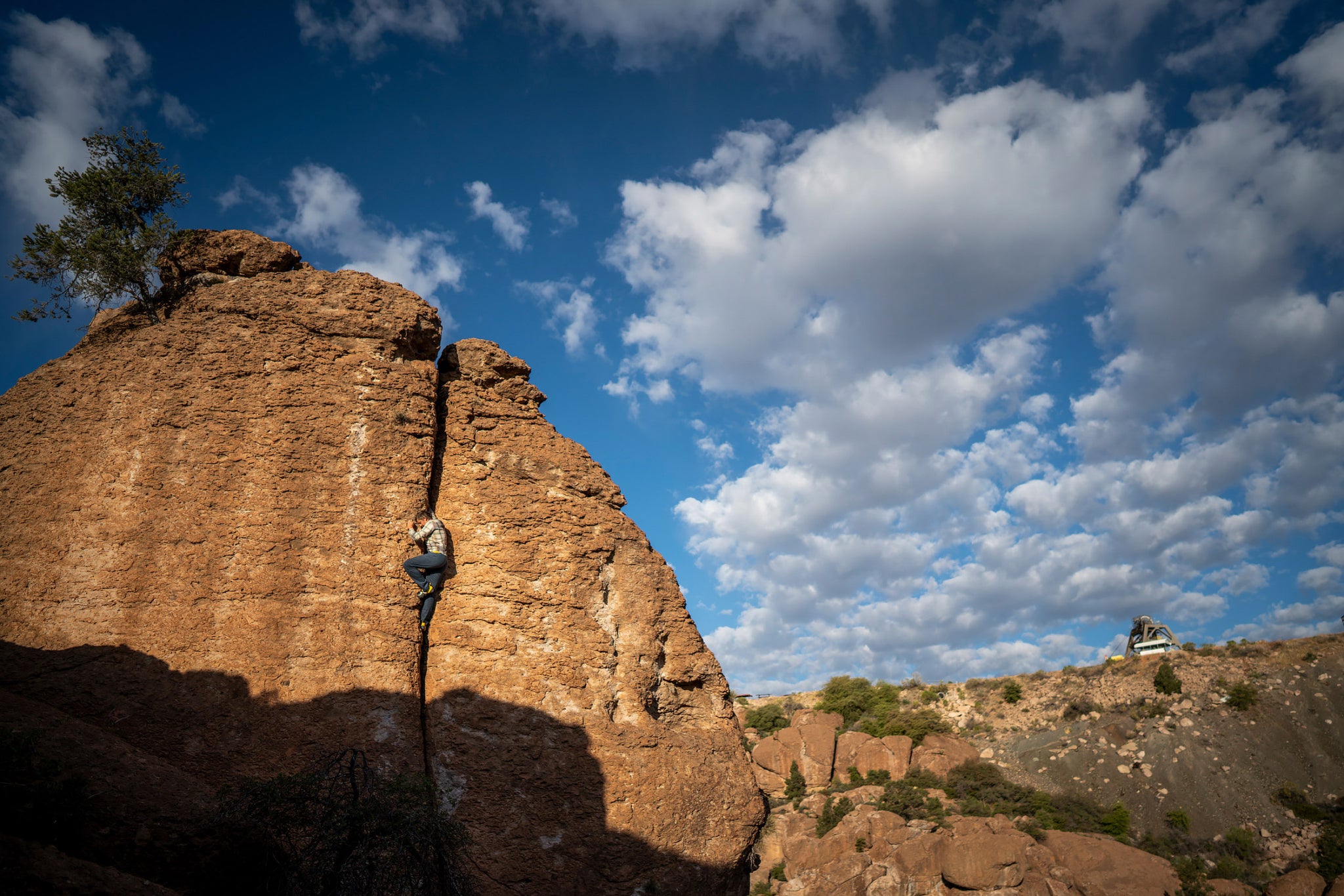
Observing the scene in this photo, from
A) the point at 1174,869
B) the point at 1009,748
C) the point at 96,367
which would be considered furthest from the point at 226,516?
the point at 1009,748

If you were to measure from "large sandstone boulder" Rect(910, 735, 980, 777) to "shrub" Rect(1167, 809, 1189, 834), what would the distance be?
8530 mm

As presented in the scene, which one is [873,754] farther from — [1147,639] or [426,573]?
[426,573]

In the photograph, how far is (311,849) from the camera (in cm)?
696

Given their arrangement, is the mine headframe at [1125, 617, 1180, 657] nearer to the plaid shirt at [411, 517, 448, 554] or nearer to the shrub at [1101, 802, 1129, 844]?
the shrub at [1101, 802, 1129, 844]

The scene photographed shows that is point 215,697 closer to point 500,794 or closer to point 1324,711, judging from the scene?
point 500,794

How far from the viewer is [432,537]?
944 centimetres

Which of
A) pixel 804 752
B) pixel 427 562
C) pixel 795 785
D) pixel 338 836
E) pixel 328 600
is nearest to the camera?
pixel 338 836

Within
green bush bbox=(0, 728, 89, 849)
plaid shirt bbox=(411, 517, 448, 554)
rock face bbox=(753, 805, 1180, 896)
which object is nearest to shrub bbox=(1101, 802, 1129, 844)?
rock face bbox=(753, 805, 1180, 896)

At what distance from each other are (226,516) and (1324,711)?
43.9m

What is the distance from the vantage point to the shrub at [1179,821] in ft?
100

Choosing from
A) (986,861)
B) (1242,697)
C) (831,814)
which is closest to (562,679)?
(986,861)

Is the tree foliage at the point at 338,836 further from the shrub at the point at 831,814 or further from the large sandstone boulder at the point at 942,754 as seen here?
the large sandstone boulder at the point at 942,754

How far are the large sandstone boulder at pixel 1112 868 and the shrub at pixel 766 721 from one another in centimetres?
1849

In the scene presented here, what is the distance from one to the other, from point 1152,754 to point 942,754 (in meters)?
9.70
